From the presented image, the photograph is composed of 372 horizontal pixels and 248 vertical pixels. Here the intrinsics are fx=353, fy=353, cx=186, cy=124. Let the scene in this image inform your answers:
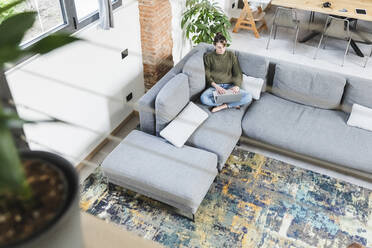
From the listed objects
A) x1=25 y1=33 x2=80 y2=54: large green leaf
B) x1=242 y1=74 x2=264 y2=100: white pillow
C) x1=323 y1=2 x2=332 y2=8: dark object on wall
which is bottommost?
x1=242 y1=74 x2=264 y2=100: white pillow

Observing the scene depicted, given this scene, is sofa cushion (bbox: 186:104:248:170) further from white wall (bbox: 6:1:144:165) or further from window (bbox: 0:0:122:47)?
window (bbox: 0:0:122:47)

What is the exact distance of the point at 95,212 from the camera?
9.29 ft

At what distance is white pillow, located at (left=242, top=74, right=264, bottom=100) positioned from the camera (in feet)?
11.6

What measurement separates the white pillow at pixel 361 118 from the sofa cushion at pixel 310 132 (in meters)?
0.05

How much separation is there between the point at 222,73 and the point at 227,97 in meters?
0.35

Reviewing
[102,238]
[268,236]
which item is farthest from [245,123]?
[102,238]

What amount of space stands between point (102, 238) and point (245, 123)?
2707 mm

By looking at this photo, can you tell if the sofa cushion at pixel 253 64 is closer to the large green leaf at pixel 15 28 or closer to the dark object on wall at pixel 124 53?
the dark object on wall at pixel 124 53

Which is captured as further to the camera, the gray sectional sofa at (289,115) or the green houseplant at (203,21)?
the green houseplant at (203,21)

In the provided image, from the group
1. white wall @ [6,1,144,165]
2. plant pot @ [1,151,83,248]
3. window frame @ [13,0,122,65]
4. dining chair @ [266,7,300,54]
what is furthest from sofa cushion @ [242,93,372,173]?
plant pot @ [1,151,83,248]

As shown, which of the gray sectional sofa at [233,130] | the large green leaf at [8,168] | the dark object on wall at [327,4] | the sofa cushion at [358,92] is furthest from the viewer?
the dark object on wall at [327,4]

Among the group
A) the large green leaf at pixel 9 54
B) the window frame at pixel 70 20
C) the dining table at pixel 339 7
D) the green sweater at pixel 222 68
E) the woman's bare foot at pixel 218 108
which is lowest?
the woman's bare foot at pixel 218 108

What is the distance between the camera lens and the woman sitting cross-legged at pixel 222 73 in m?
3.45

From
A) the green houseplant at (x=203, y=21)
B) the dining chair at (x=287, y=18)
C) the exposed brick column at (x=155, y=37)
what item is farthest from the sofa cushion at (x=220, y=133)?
the dining chair at (x=287, y=18)
